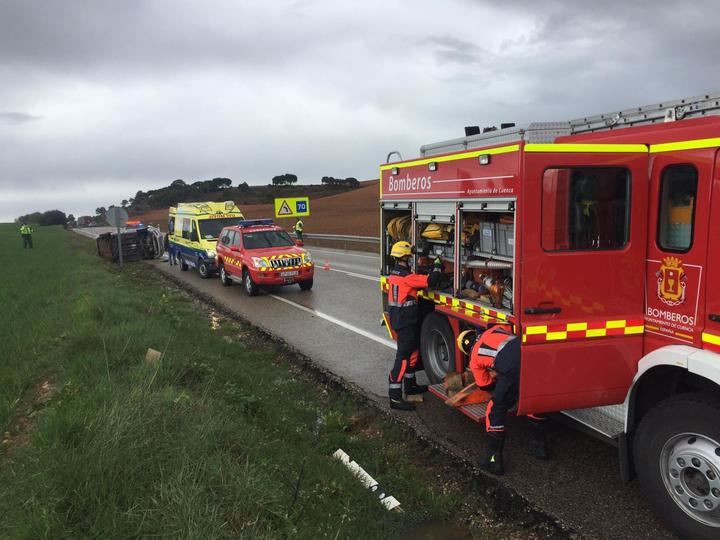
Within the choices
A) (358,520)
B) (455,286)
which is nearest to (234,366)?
(455,286)

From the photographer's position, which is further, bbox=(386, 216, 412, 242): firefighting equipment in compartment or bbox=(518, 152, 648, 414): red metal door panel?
bbox=(386, 216, 412, 242): firefighting equipment in compartment

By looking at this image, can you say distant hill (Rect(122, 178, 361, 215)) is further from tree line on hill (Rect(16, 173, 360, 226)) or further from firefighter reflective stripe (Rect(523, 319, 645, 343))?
firefighter reflective stripe (Rect(523, 319, 645, 343))

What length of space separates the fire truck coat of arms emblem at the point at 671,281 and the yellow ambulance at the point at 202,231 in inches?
614

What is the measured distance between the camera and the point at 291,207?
32.3 meters

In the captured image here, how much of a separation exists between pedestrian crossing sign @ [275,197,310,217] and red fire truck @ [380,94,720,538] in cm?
2803

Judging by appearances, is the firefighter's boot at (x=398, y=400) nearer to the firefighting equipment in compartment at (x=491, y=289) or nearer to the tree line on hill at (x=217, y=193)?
the firefighting equipment in compartment at (x=491, y=289)

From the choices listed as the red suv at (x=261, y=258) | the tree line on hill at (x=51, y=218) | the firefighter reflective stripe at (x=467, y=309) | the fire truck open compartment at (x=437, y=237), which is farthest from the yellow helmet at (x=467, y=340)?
the tree line on hill at (x=51, y=218)

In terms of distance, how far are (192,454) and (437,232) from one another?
3.47 meters

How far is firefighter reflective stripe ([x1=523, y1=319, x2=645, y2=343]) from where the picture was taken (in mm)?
4078

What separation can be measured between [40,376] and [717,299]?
6767 millimetres

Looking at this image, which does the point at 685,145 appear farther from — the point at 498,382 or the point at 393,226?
the point at 393,226

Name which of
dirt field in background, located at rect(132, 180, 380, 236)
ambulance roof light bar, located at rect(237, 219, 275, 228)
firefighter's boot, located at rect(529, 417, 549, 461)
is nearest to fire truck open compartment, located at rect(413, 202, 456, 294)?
firefighter's boot, located at rect(529, 417, 549, 461)

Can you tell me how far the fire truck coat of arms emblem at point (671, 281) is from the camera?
12.3 ft

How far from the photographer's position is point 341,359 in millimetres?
7922
